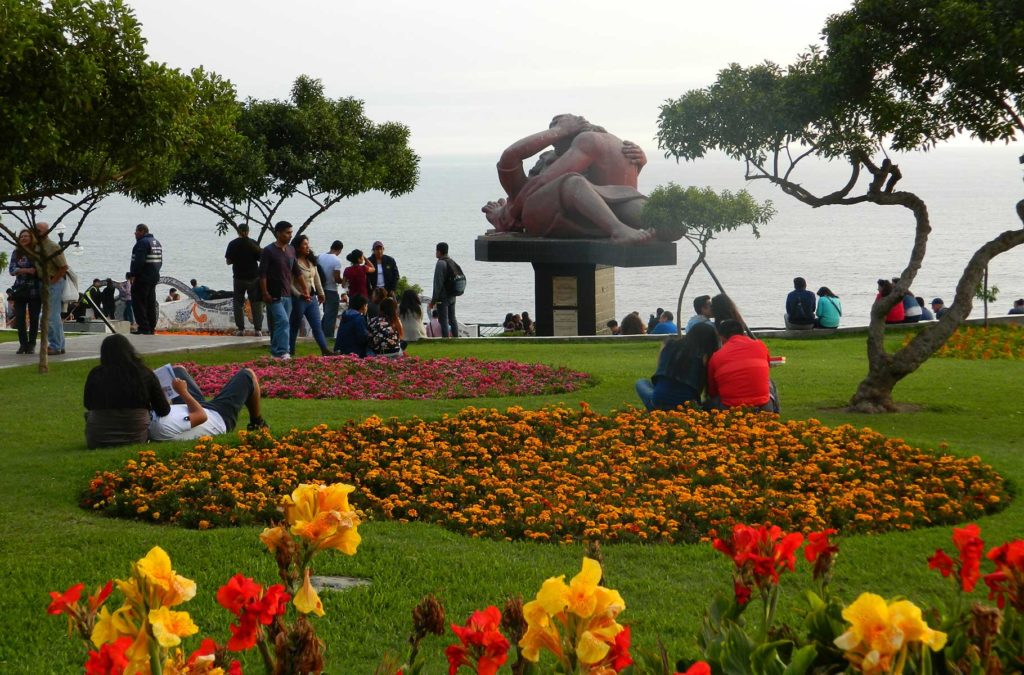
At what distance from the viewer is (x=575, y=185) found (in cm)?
2830

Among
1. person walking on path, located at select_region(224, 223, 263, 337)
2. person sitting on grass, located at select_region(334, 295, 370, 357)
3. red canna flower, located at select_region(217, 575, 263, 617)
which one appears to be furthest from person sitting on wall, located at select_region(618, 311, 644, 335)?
red canna flower, located at select_region(217, 575, 263, 617)

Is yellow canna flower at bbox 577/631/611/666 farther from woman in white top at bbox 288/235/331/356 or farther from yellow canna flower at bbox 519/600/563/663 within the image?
woman in white top at bbox 288/235/331/356

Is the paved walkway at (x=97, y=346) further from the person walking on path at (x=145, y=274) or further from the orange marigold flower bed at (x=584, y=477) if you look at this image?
the orange marigold flower bed at (x=584, y=477)

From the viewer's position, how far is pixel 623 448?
10.3m

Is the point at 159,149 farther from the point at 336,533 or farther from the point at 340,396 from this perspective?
the point at 336,533

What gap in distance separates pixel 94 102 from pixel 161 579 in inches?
507

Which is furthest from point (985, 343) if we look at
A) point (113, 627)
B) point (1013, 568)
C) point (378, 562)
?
point (113, 627)

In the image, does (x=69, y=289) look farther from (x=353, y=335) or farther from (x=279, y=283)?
(x=353, y=335)

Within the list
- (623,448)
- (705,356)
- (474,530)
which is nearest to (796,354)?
(705,356)

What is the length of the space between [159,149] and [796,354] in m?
9.33

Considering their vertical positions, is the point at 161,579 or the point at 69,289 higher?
the point at 69,289

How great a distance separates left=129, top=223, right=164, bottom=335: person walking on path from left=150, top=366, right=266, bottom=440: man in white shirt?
33.6ft

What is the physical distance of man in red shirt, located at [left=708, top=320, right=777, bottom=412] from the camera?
11.6 meters

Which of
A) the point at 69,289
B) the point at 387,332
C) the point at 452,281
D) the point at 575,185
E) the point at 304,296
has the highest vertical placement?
the point at 575,185
